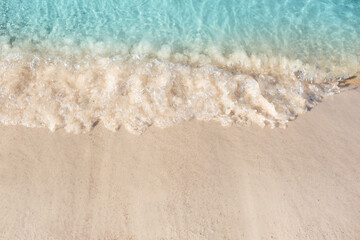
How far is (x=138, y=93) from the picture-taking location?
3.64 metres

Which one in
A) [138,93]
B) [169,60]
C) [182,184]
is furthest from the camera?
[169,60]

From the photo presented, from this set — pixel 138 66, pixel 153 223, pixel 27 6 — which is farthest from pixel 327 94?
pixel 27 6

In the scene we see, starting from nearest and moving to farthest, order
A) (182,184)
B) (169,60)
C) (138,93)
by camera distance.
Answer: (182,184), (138,93), (169,60)

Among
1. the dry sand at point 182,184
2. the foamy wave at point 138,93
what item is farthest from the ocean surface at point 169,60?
the dry sand at point 182,184

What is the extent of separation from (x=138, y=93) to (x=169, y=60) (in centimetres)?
101

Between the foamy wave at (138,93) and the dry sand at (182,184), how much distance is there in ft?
0.63

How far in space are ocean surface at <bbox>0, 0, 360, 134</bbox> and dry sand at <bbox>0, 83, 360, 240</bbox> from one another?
0.91ft

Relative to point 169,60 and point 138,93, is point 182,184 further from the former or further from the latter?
point 169,60

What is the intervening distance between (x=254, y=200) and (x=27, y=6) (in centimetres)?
536

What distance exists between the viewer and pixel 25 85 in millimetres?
3639

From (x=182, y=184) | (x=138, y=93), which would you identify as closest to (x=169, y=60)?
(x=138, y=93)

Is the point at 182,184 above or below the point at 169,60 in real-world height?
below

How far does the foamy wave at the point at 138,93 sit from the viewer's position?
342cm

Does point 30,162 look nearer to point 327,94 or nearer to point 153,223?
point 153,223
